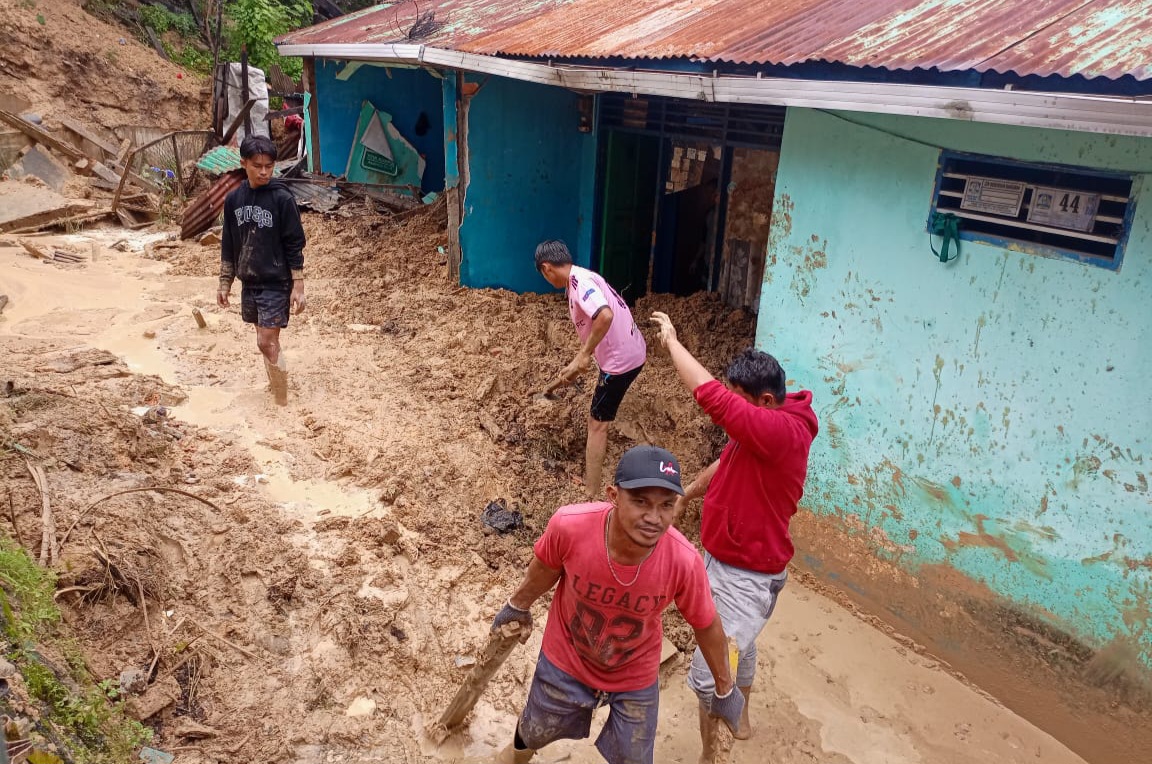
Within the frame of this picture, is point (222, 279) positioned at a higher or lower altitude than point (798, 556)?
higher

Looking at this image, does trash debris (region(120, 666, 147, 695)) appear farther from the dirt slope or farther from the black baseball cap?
the dirt slope

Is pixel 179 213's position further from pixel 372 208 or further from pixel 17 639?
pixel 17 639

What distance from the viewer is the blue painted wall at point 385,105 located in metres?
12.0

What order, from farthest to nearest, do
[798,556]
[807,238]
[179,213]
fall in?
1. [179,213]
2. [798,556]
3. [807,238]

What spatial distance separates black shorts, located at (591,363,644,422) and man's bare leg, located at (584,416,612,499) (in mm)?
77

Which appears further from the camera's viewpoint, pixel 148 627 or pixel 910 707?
pixel 910 707

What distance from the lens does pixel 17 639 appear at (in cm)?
287

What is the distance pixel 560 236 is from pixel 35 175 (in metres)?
9.41

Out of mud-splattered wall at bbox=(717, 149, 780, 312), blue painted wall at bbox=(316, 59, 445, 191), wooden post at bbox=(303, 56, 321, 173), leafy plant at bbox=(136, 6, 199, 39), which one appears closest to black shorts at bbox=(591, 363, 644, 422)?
mud-splattered wall at bbox=(717, 149, 780, 312)

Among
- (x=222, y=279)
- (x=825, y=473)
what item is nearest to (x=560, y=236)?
(x=222, y=279)

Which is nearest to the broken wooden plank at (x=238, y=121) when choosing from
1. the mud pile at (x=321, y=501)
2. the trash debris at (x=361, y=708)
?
the mud pile at (x=321, y=501)

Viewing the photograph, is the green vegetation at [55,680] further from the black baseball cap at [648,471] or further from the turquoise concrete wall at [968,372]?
the turquoise concrete wall at [968,372]

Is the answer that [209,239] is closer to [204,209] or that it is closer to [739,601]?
[204,209]

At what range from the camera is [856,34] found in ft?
→ 14.4
